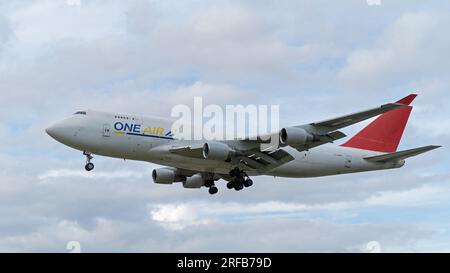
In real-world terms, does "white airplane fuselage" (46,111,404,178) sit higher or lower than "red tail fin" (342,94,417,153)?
lower

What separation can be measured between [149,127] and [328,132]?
1160cm

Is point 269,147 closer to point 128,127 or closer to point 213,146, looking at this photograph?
point 213,146

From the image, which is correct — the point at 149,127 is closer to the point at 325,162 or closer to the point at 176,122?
the point at 176,122

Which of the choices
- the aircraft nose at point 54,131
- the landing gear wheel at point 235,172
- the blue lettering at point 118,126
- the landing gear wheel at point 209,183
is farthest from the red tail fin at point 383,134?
the aircraft nose at point 54,131

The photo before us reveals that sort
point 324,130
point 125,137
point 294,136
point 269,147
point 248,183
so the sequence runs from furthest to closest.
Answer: point 248,183, point 269,147, point 125,137, point 324,130, point 294,136

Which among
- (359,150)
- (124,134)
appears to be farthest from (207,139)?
(359,150)

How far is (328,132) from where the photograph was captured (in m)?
51.8

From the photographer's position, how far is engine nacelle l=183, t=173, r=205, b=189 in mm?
60062

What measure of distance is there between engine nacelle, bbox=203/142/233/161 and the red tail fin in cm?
1203

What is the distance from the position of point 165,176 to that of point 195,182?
7.47 feet

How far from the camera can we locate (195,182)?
60156 mm

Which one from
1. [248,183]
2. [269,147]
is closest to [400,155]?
[269,147]

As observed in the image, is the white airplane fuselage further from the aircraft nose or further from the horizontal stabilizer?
the horizontal stabilizer

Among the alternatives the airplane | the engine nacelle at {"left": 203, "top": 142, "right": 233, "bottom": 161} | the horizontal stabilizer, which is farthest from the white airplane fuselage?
the horizontal stabilizer
